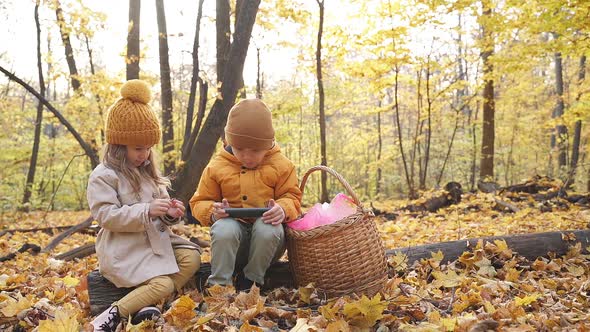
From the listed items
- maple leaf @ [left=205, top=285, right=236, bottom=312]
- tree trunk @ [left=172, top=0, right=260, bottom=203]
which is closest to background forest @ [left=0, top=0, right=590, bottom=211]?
tree trunk @ [left=172, top=0, right=260, bottom=203]

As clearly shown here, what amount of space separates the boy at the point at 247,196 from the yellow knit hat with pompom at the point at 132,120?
44 centimetres

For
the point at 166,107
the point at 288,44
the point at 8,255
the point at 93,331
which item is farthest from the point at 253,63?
the point at 93,331

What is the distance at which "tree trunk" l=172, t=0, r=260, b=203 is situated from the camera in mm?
4703

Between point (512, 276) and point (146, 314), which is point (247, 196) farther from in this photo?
point (512, 276)

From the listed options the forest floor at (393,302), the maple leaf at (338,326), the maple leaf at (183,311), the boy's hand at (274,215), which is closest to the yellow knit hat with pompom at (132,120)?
the boy's hand at (274,215)

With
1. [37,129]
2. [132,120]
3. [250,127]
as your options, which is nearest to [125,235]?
[132,120]

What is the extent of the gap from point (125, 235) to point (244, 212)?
679 millimetres

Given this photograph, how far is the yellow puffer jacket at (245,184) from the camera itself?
2787mm

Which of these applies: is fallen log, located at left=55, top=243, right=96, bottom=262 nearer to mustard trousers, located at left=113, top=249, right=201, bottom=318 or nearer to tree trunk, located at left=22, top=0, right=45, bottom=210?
mustard trousers, located at left=113, top=249, right=201, bottom=318

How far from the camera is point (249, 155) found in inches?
107

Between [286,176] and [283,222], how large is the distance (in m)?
0.30

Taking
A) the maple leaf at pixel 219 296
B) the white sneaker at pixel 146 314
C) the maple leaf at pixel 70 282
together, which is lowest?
the maple leaf at pixel 70 282

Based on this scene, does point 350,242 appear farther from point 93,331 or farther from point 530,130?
point 530,130

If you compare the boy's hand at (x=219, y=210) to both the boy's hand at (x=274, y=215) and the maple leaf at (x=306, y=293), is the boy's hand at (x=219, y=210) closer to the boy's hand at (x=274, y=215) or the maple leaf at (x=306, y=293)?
the boy's hand at (x=274, y=215)
